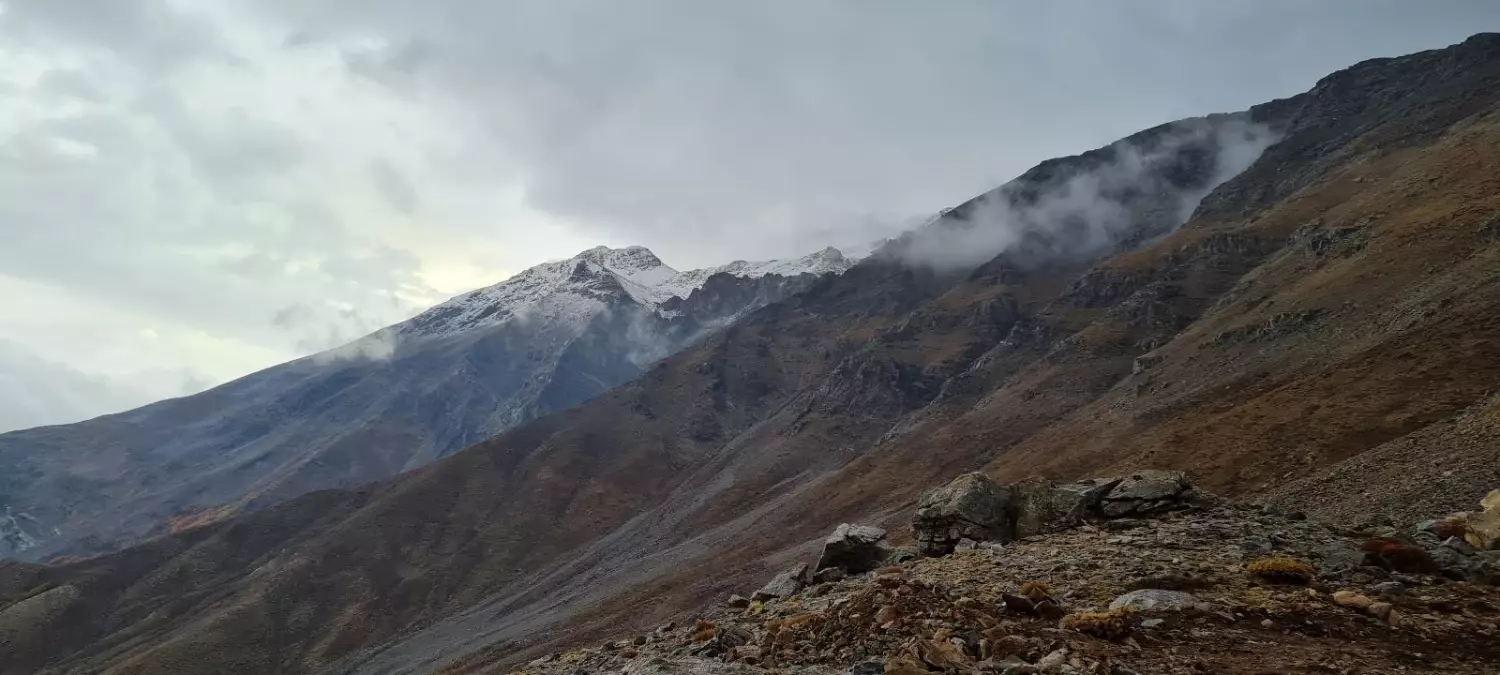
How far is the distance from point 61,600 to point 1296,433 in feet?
650

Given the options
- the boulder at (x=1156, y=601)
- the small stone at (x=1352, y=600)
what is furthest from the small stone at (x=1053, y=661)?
the small stone at (x=1352, y=600)

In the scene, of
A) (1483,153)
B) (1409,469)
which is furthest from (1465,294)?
(1483,153)

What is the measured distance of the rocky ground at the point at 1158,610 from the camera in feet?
43.2

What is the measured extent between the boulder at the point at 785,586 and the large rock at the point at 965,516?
4631 mm

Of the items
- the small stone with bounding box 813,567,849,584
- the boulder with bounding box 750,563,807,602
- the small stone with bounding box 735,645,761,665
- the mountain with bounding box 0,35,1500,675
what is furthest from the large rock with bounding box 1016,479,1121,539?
the small stone with bounding box 735,645,761,665

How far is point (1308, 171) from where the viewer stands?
164 m

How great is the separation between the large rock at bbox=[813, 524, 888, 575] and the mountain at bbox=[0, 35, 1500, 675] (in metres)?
9.20

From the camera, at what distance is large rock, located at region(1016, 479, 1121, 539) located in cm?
2625

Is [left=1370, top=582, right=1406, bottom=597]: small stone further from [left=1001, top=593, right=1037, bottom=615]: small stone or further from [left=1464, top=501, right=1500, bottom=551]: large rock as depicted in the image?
[left=1001, top=593, right=1037, bottom=615]: small stone

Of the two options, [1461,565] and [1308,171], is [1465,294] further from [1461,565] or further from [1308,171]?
[1308,171]

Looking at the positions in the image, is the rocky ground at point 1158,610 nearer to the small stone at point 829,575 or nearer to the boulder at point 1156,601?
the boulder at point 1156,601

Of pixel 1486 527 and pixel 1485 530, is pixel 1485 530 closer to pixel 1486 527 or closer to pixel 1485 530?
pixel 1485 530

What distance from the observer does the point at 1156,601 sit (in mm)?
15852

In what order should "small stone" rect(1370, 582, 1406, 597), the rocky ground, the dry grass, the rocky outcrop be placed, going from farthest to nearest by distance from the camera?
the rocky outcrop
the dry grass
"small stone" rect(1370, 582, 1406, 597)
the rocky ground
